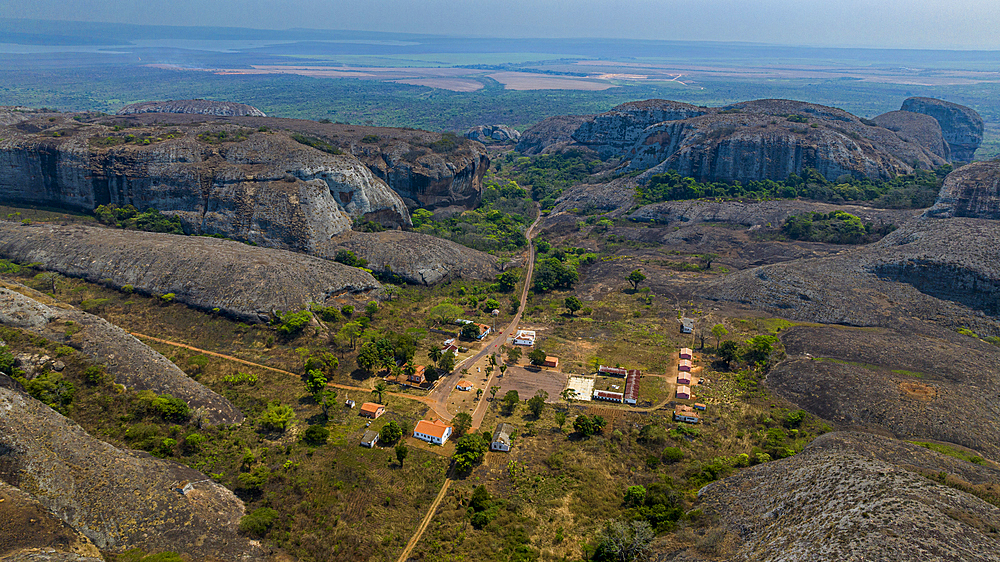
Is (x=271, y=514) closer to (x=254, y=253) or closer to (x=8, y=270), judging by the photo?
(x=254, y=253)

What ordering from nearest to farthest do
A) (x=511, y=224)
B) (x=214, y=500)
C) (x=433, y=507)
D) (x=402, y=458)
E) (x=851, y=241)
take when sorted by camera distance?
(x=214, y=500), (x=433, y=507), (x=402, y=458), (x=851, y=241), (x=511, y=224)

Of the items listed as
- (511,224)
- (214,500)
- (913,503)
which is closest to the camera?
(913,503)

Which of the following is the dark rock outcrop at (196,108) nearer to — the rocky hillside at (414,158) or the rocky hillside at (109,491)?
the rocky hillside at (414,158)

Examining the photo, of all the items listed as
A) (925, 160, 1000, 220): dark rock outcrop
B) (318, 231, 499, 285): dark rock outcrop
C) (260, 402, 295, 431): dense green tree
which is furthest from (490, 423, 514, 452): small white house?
(925, 160, 1000, 220): dark rock outcrop

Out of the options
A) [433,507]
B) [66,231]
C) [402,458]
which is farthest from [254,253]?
[433,507]

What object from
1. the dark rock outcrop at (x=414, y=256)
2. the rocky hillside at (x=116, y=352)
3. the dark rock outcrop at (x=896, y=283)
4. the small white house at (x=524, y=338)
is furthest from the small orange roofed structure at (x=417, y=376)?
the dark rock outcrop at (x=896, y=283)

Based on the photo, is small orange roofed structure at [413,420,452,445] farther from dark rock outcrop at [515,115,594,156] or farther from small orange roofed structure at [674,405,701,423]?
dark rock outcrop at [515,115,594,156]

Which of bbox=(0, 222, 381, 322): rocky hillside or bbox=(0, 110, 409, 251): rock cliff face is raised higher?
bbox=(0, 110, 409, 251): rock cliff face

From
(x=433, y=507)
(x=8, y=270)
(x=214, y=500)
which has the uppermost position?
(x=8, y=270)
